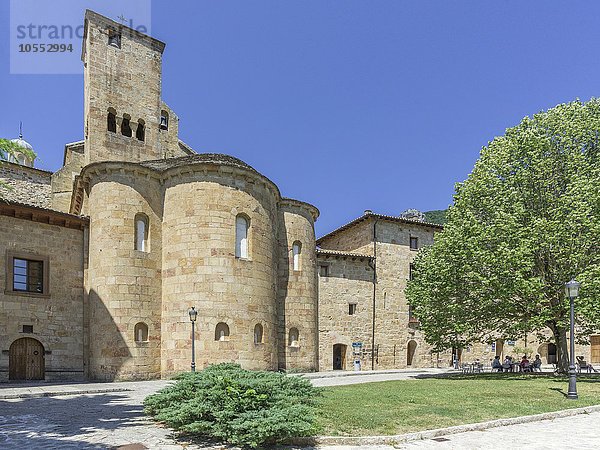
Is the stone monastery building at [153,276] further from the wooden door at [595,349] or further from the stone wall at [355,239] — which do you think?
the wooden door at [595,349]

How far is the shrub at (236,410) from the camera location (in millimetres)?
8320

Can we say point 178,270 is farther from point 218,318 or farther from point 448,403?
point 448,403

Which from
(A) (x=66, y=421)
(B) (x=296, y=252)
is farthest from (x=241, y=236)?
(A) (x=66, y=421)

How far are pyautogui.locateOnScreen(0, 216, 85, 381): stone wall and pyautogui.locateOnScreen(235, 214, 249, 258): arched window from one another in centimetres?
796

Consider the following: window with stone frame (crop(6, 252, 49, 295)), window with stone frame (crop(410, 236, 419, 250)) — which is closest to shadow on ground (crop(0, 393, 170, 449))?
window with stone frame (crop(6, 252, 49, 295))

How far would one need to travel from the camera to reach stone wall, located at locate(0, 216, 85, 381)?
22422mm

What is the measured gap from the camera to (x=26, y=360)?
75.1 feet

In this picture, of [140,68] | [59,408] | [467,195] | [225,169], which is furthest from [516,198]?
[140,68]

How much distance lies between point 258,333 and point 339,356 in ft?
35.7

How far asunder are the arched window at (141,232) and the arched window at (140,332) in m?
3.73

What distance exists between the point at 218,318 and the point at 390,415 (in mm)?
13663

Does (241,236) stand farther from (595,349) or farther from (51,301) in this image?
(595,349)

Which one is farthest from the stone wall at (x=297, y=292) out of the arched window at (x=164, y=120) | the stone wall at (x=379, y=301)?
the arched window at (x=164, y=120)

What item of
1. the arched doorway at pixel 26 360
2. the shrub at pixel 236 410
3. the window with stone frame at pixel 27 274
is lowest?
the arched doorway at pixel 26 360
